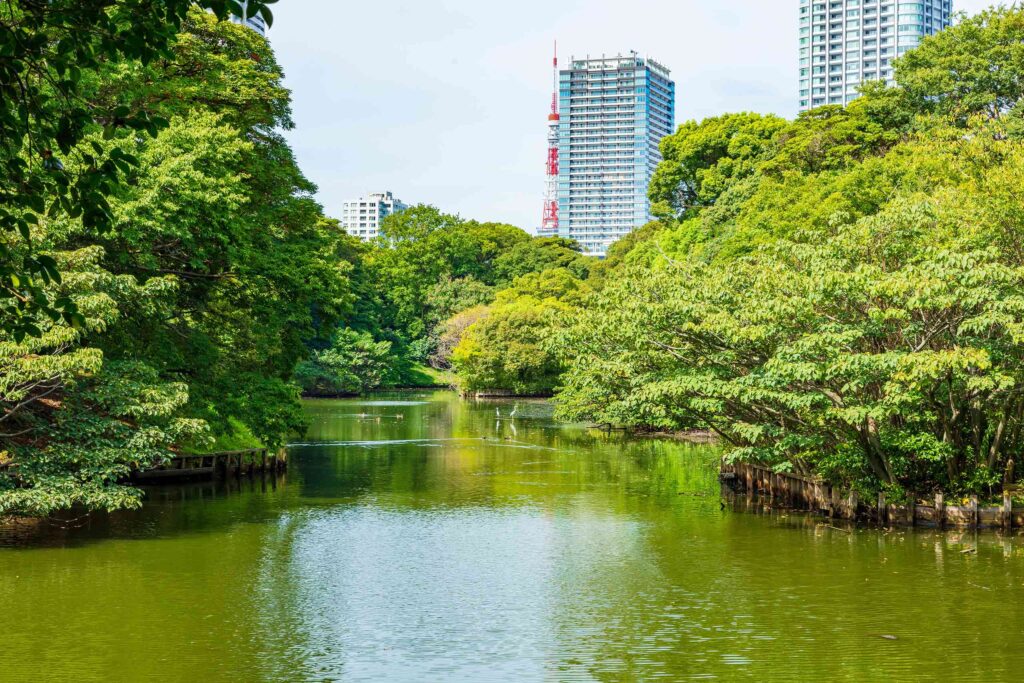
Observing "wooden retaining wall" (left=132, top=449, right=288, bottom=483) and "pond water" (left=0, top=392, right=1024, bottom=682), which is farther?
"wooden retaining wall" (left=132, top=449, right=288, bottom=483)

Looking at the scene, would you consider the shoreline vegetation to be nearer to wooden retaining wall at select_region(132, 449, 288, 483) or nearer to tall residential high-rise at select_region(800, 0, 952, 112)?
wooden retaining wall at select_region(132, 449, 288, 483)

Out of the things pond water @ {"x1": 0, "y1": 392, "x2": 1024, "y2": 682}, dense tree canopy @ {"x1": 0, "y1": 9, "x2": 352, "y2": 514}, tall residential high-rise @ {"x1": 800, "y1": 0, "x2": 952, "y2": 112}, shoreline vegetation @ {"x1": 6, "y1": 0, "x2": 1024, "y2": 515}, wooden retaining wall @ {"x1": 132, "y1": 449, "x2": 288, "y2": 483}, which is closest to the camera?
pond water @ {"x1": 0, "y1": 392, "x2": 1024, "y2": 682}

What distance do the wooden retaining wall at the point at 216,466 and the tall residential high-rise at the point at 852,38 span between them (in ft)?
399

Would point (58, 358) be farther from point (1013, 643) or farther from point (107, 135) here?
point (1013, 643)

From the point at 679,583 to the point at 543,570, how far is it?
251 centimetres

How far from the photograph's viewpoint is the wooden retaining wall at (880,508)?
20.0 metres

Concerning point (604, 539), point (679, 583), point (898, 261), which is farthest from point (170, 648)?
point (898, 261)

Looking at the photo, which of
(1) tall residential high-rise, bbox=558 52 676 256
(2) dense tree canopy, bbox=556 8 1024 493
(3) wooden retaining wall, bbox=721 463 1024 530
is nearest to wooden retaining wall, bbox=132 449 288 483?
(2) dense tree canopy, bbox=556 8 1024 493

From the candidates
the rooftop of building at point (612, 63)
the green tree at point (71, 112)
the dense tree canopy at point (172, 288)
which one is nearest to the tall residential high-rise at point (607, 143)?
the rooftop of building at point (612, 63)

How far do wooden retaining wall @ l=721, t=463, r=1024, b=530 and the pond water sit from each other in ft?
2.02

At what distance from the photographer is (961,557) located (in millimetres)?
18062

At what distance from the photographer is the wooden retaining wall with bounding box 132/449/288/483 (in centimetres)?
2806

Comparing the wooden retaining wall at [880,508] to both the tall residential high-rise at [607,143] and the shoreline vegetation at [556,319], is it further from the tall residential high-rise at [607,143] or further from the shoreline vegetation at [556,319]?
the tall residential high-rise at [607,143]

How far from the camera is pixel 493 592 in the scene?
16391 mm
